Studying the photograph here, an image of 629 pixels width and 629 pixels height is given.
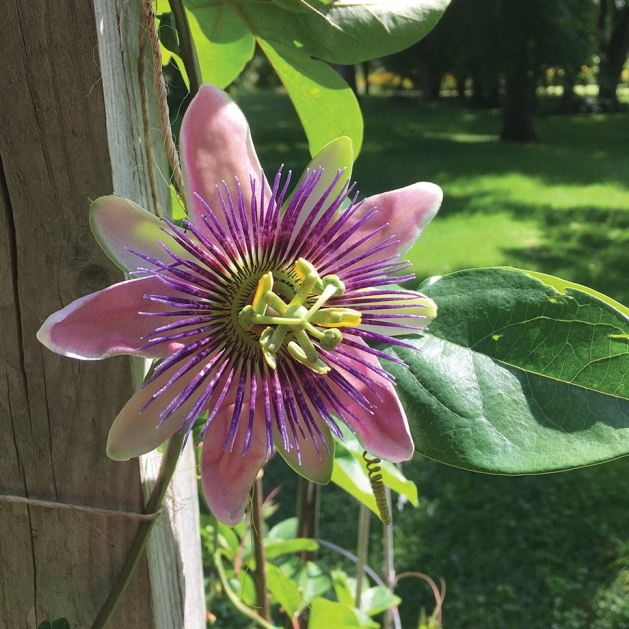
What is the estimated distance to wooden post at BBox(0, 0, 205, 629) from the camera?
0.52m

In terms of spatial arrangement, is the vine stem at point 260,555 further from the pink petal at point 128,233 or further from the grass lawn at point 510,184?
the grass lawn at point 510,184

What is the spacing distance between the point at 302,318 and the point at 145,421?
14cm

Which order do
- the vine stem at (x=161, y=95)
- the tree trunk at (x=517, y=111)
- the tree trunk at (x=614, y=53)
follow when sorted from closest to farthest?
the vine stem at (x=161, y=95)
the tree trunk at (x=517, y=111)
the tree trunk at (x=614, y=53)

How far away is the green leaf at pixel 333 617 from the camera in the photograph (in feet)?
3.25

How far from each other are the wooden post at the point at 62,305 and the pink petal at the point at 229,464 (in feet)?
0.39

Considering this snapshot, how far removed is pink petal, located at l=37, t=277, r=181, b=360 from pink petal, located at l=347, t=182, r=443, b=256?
16 centimetres

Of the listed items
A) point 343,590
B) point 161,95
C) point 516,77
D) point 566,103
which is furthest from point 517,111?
point 161,95

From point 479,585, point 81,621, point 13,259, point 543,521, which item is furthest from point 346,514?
point 13,259

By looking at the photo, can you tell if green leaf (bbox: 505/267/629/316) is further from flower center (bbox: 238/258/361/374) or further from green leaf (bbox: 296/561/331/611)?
green leaf (bbox: 296/561/331/611)

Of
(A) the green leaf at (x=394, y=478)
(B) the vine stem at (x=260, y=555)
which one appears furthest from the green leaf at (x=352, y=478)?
(B) the vine stem at (x=260, y=555)

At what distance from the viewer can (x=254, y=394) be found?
19.3 inches

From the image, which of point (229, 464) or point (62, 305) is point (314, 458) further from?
point (62, 305)

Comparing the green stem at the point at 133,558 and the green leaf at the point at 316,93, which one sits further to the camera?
the green leaf at the point at 316,93

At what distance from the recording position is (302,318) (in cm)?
47
